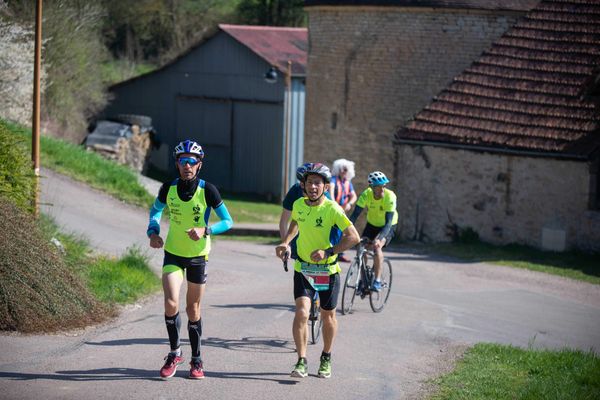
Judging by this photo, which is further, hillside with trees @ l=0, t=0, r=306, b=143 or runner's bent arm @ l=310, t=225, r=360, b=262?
hillside with trees @ l=0, t=0, r=306, b=143

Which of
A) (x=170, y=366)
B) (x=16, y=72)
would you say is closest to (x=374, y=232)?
(x=170, y=366)

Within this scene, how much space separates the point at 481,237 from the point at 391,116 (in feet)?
21.5

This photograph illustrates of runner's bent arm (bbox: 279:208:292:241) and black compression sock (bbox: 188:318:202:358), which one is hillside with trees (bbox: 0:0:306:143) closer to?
runner's bent arm (bbox: 279:208:292:241)

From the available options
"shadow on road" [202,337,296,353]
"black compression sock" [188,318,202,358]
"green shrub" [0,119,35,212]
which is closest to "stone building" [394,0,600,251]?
"shadow on road" [202,337,296,353]

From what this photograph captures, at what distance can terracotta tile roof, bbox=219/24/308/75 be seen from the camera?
3616 cm

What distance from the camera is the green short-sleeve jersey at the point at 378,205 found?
41.3ft

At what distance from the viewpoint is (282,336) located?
10.7m

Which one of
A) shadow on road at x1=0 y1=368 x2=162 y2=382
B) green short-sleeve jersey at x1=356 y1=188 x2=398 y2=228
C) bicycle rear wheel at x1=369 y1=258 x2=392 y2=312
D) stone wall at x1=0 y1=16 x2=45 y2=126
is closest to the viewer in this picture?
shadow on road at x1=0 y1=368 x2=162 y2=382

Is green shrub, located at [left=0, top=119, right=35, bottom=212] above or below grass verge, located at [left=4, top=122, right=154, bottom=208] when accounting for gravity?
above

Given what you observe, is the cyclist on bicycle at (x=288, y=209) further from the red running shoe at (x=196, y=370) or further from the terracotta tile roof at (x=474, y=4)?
the terracotta tile roof at (x=474, y=4)

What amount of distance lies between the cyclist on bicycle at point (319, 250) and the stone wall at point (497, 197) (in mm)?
12628

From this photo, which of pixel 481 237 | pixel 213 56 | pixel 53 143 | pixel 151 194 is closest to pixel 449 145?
pixel 481 237

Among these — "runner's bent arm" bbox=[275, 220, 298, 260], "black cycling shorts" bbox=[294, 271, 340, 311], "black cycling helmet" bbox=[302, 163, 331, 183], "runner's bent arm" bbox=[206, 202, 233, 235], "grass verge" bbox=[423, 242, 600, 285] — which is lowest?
"grass verge" bbox=[423, 242, 600, 285]

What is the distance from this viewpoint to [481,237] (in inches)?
856
